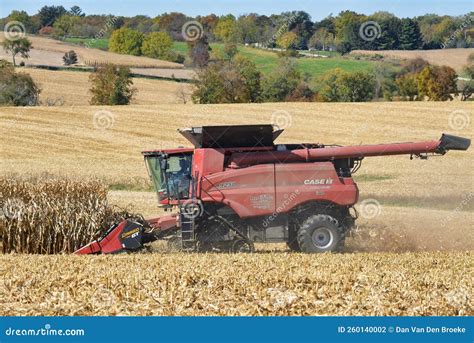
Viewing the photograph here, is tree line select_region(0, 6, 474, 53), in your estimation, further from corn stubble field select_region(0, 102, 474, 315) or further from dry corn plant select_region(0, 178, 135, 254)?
dry corn plant select_region(0, 178, 135, 254)

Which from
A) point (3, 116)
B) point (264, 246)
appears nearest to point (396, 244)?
point (264, 246)

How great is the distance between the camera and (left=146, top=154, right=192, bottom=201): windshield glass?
48.5ft

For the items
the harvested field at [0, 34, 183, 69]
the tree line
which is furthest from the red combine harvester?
the tree line

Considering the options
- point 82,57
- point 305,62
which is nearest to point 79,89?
point 82,57

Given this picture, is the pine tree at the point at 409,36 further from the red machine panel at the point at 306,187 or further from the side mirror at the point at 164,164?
the side mirror at the point at 164,164

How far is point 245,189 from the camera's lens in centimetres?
1441

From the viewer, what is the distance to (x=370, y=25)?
82.6 metres

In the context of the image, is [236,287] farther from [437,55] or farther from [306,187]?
[437,55]

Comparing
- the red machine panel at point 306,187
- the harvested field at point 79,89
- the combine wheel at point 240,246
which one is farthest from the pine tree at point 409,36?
the combine wheel at point 240,246

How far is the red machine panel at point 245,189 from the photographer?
1434 cm

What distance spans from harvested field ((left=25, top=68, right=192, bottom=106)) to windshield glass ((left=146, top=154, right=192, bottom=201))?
42426 millimetres

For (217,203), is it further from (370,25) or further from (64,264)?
(370,25)

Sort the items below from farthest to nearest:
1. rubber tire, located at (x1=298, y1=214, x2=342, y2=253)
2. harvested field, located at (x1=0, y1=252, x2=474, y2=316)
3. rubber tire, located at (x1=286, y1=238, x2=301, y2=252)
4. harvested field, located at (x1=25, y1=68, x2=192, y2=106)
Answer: harvested field, located at (x1=25, y1=68, x2=192, y2=106) → rubber tire, located at (x1=286, y1=238, x2=301, y2=252) → rubber tire, located at (x1=298, y1=214, x2=342, y2=253) → harvested field, located at (x1=0, y1=252, x2=474, y2=316)

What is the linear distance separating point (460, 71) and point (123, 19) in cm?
4488
